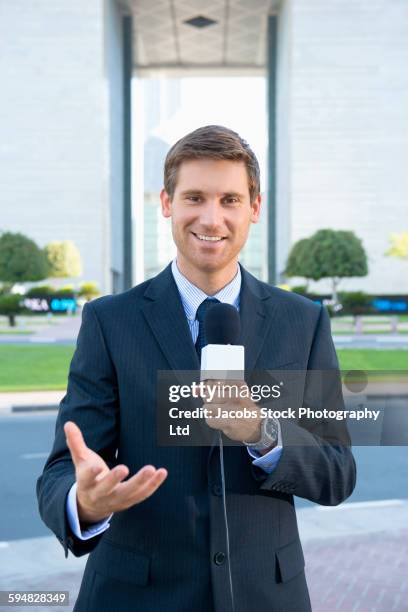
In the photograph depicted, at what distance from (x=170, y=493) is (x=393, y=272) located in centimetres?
5445

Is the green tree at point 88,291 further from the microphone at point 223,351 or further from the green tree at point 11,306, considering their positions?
the microphone at point 223,351

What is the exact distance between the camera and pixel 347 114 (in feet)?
183

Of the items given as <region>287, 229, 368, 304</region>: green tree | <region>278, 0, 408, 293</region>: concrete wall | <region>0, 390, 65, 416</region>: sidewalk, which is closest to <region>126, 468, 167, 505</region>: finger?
<region>0, 390, 65, 416</region>: sidewalk

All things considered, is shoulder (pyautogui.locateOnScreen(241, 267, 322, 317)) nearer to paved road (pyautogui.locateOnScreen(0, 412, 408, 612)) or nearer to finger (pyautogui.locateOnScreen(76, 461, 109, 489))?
finger (pyautogui.locateOnScreen(76, 461, 109, 489))

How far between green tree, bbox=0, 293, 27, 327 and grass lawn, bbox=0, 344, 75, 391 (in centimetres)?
1016

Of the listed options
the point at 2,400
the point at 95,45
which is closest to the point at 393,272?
the point at 95,45

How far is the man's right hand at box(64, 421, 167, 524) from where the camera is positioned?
56.7 inches

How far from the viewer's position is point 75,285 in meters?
53.9

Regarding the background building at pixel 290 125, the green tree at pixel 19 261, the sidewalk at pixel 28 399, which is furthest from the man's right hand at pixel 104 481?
the background building at pixel 290 125

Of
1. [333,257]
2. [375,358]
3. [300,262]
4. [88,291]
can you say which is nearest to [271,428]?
[375,358]

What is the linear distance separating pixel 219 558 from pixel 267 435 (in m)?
0.36

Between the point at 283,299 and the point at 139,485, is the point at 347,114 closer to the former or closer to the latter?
the point at 283,299

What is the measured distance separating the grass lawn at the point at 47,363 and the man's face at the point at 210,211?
11.5 m

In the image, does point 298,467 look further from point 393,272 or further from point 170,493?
point 393,272
